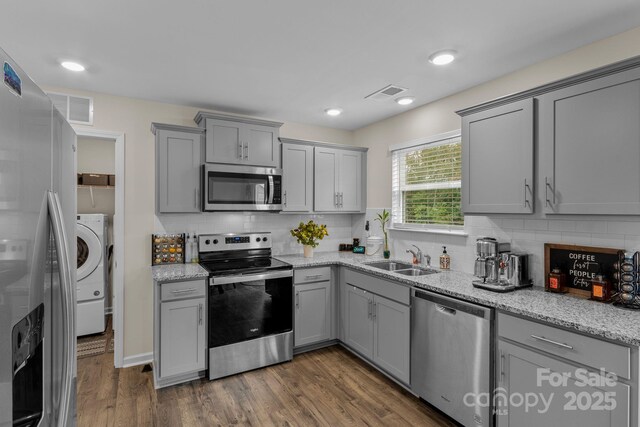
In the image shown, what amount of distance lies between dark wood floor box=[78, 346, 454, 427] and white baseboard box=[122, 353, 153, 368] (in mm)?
70

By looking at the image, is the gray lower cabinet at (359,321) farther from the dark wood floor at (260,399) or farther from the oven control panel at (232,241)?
the oven control panel at (232,241)

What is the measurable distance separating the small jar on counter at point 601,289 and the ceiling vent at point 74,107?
410 cm

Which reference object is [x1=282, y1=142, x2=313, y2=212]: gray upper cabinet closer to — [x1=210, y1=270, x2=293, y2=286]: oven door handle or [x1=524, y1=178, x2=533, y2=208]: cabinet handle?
[x1=210, y1=270, x2=293, y2=286]: oven door handle

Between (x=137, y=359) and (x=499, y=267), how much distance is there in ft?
11.0

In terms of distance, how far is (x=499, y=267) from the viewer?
2.50 metres

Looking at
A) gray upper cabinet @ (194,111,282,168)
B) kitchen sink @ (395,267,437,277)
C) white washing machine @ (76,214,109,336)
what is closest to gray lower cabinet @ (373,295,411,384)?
kitchen sink @ (395,267,437,277)

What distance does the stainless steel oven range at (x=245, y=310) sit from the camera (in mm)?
2980

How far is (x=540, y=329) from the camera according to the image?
183cm

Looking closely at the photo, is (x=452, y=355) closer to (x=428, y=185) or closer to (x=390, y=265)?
(x=390, y=265)

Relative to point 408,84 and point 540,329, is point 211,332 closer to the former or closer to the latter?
point 540,329

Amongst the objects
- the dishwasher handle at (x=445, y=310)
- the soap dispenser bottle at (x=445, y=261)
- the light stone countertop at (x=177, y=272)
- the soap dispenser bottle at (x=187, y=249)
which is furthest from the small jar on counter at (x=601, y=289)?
the soap dispenser bottle at (x=187, y=249)

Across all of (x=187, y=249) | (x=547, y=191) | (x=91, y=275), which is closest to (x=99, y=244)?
(x=91, y=275)

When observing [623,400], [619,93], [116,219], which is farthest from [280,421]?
[619,93]

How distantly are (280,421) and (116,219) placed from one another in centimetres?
232
